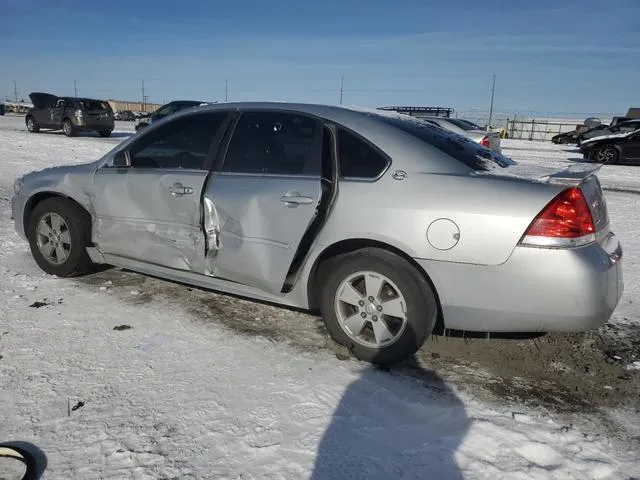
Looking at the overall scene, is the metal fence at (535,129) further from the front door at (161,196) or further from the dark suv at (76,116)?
the front door at (161,196)

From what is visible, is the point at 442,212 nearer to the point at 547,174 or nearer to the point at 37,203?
the point at 547,174

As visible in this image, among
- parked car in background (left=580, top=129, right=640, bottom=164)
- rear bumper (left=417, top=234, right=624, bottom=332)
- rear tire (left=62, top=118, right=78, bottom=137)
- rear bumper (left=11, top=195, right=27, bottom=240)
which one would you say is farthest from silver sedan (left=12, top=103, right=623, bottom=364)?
rear tire (left=62, top=118, right=78, bottom=137)

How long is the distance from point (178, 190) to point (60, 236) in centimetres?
140

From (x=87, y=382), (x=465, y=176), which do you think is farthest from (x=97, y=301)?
(x=465, y=176)

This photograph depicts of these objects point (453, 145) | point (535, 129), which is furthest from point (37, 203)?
point (535, 129)

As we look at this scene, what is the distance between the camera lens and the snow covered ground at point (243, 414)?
237 cm

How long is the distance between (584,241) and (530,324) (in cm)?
53

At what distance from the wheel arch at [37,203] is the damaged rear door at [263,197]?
53.0 inches

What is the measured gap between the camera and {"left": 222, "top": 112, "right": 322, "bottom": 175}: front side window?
3527 millimetres

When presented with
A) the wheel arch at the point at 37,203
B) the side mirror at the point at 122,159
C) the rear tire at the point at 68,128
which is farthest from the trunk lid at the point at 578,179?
the rear tire at the point at 68,128

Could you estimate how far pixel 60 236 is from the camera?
14.9ft

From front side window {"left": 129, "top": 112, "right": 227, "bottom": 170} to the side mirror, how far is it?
0.12ft

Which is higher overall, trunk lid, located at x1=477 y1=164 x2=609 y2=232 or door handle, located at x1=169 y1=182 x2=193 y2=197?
trunk lid, located at x1=477 y1=164 x2=609 y2=232

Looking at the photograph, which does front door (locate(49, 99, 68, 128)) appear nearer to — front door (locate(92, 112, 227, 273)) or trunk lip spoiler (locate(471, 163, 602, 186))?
front door (locate(92, 112, 227, 273))
